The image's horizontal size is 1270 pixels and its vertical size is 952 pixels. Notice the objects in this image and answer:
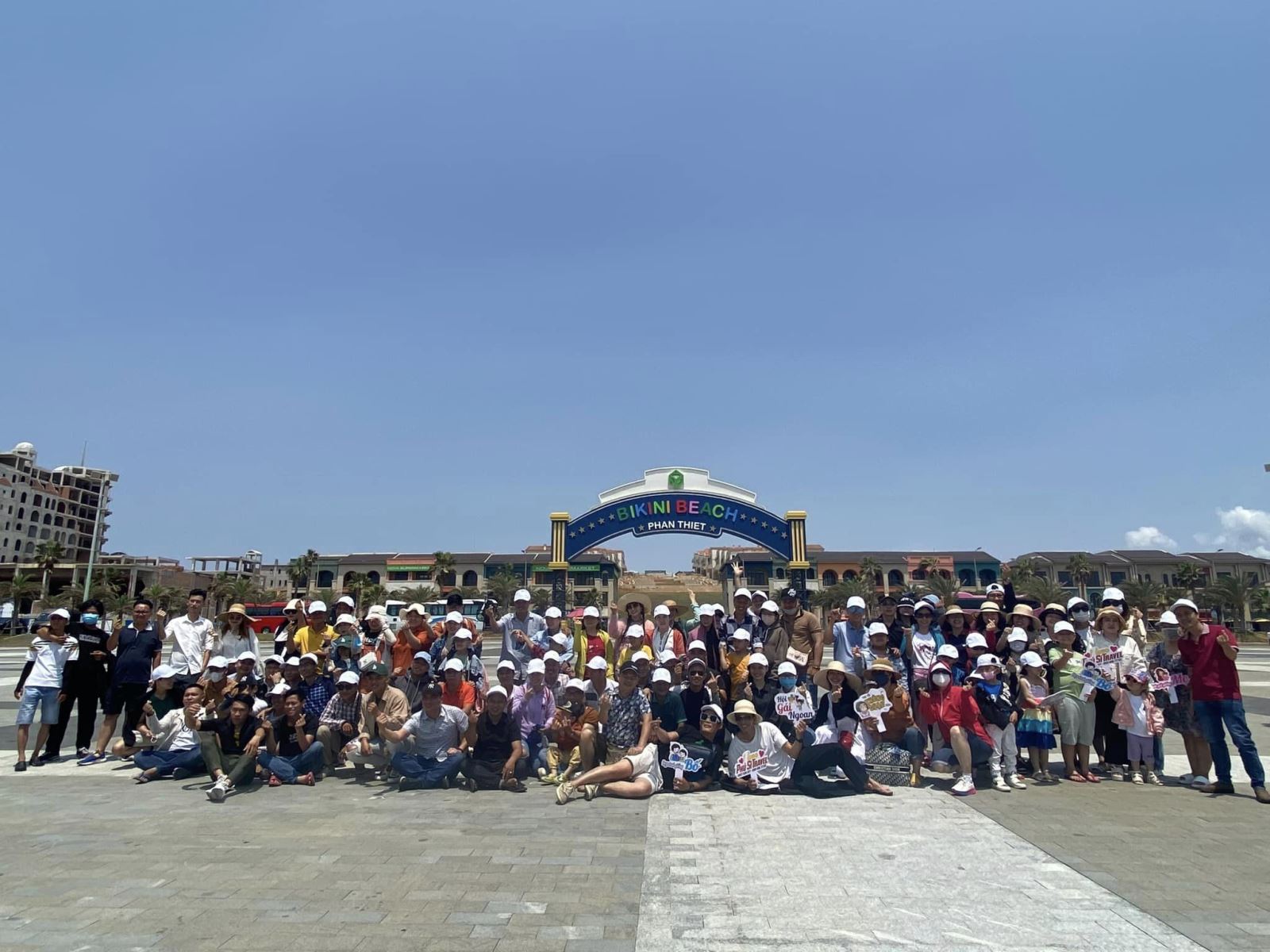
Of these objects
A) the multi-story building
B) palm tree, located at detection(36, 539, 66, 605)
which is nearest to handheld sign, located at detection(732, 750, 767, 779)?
palm tree, located at detection(36, 539, 66, 605)

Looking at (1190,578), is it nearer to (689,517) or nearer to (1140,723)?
(689,517)

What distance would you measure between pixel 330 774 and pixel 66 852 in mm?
2903

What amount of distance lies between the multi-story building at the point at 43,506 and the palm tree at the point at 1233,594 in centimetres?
10485

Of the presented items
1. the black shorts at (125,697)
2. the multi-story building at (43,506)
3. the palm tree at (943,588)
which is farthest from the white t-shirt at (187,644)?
the multi-story building at (43,506)

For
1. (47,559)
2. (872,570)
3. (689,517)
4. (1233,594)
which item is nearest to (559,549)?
(689,517)

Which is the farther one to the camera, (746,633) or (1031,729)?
(746,633)

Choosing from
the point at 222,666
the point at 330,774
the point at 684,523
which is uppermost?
the point at 684,523

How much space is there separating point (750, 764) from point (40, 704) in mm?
8133

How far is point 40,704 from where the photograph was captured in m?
8.88

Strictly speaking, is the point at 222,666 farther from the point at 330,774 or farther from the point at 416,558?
the point at 416,558

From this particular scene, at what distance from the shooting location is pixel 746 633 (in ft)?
28.5

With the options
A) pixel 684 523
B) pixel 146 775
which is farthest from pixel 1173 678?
pixel 684 523

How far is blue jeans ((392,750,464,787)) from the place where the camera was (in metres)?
7.63

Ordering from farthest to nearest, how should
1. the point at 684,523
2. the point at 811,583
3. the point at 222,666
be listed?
the point at 811,583 < the point at 684,523 < the point at 222,666
